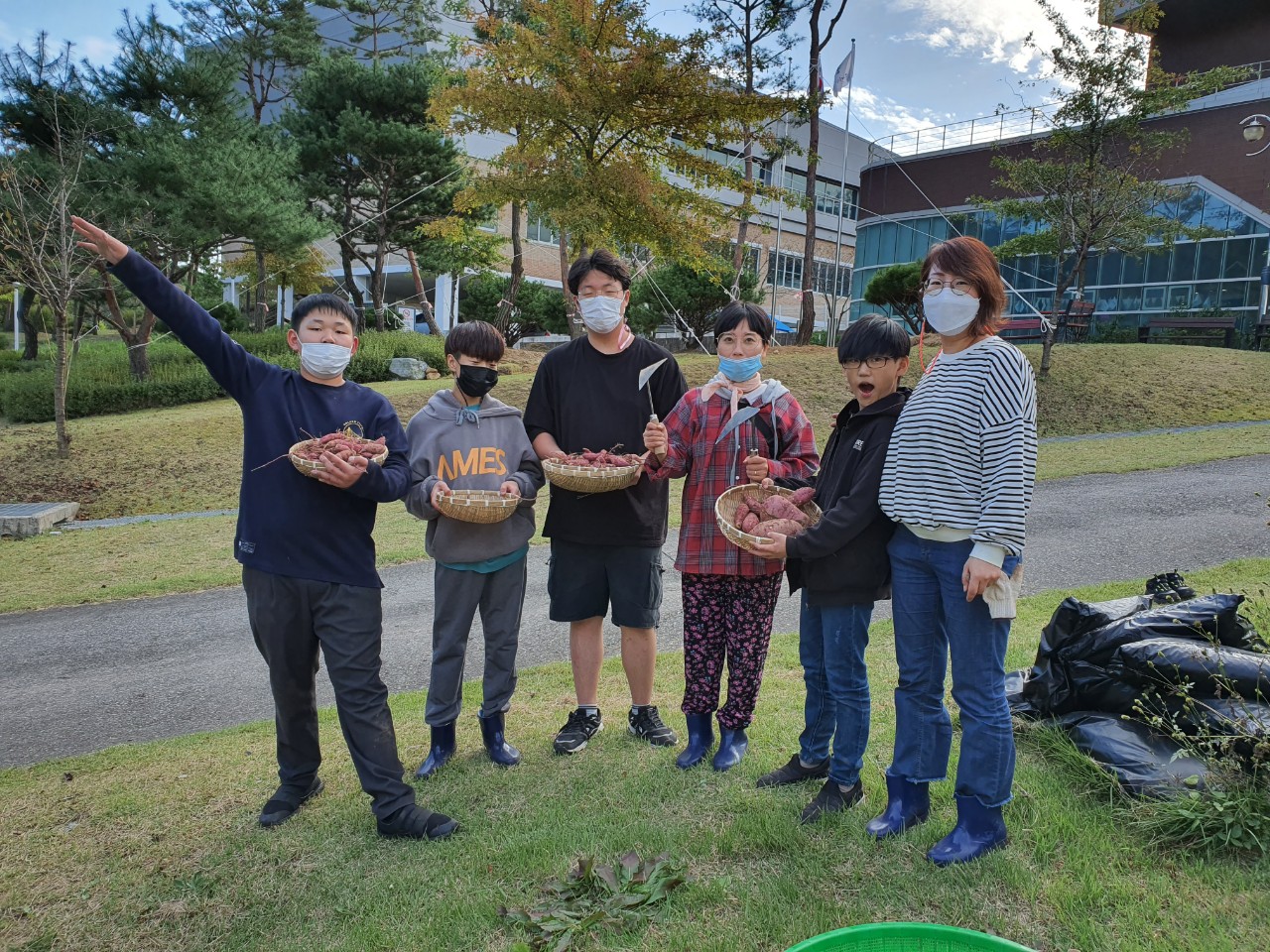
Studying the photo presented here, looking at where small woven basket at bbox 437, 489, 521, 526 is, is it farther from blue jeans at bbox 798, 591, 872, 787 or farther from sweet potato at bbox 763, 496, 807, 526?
blue jeans at bbox 798, 591, 872, 787

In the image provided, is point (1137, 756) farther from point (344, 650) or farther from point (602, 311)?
point (344, 650)

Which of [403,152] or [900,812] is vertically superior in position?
[403,152]

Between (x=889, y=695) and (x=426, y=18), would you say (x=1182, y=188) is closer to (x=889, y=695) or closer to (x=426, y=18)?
(x=889, y=695)

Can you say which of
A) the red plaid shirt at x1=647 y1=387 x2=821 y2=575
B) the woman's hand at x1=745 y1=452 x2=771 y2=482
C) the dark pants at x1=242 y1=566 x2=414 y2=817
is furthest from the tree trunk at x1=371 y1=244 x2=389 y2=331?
the woman's hand at x1=745 y1=452 x2=771 y2=482

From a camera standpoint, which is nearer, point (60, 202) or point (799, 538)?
point (799, 538)

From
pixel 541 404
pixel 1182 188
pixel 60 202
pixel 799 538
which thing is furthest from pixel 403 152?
pixel 799 538

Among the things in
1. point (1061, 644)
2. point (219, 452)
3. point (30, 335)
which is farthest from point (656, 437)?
point (30, 335)

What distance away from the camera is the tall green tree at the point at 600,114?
1222 centimetres

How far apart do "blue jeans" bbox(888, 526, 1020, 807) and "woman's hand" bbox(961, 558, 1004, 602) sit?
0.29 ft

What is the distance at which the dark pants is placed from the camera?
128 inches

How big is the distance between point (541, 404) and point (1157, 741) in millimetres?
3008

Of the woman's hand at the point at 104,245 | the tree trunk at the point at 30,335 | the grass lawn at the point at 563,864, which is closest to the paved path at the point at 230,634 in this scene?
the grass lawn at the point at 563,864

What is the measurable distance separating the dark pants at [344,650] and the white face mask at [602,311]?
1603 mm

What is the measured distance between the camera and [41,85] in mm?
17172
